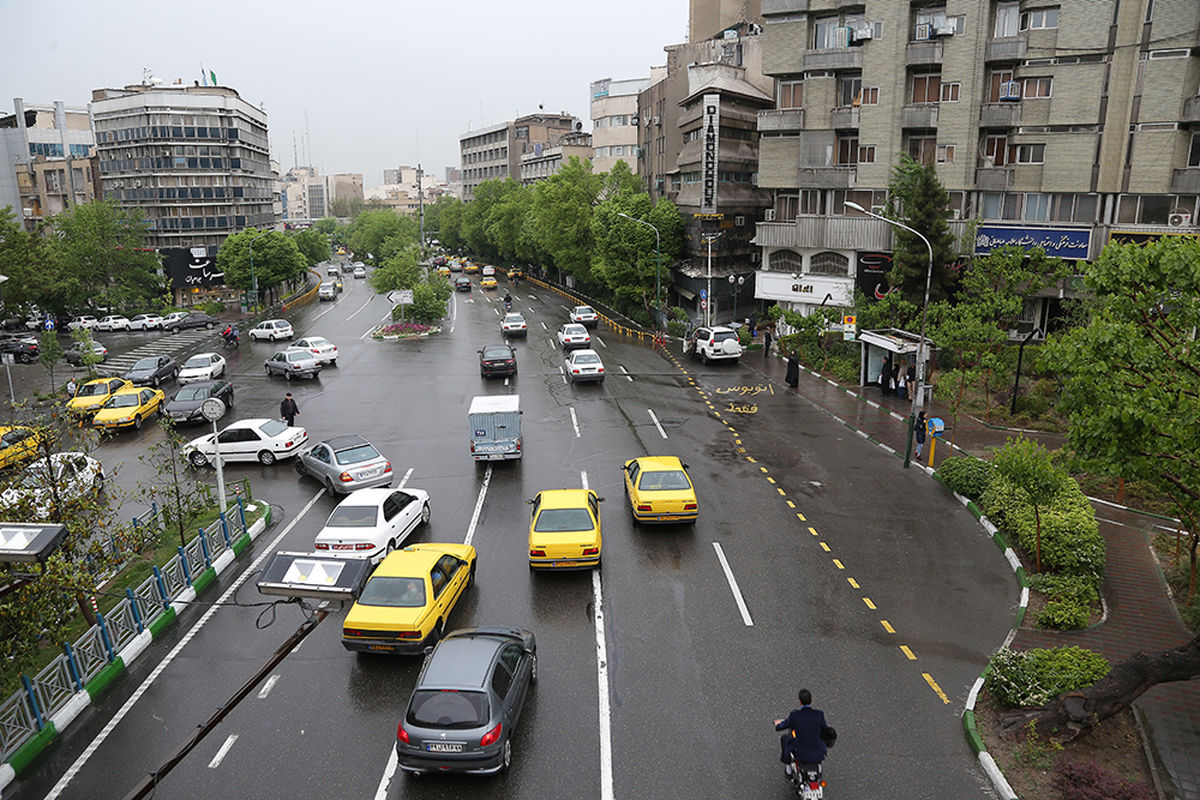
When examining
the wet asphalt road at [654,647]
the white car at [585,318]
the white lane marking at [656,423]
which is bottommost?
the wet asphalt road at [654,647]

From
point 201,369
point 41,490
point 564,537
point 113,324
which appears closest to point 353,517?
point 564,537

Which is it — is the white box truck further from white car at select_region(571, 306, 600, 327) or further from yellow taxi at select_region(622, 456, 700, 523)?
white car at select_region(571, 306, 600, 327)

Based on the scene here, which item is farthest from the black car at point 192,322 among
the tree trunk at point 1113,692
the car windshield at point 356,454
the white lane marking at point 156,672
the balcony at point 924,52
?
the tree trunk at point 1113,692

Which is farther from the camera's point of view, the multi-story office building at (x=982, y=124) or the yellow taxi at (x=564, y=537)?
the multi-story office building at (x=982, y=124)

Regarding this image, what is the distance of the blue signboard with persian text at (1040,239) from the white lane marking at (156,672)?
106 ft

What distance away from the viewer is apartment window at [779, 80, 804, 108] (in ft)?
148

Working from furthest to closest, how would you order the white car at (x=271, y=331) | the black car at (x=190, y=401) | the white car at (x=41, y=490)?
1. the white car at (x=271, y=331)
2. the black car at (x=190, y=401)
3. the white car at (x=41, y=490)

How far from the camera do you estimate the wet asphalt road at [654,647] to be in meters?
11.0

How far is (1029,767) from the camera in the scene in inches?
425

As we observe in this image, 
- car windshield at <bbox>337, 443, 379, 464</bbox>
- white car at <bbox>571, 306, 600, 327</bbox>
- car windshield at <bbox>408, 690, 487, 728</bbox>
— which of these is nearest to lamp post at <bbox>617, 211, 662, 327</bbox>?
white car at <bbox>571, 306, 600, 327</bbox>

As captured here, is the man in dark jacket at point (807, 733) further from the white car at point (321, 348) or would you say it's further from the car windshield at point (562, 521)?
the white car at point (321, 348)

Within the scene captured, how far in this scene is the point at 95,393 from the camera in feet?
106

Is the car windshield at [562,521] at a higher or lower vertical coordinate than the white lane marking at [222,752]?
higher

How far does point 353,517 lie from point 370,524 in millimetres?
468
